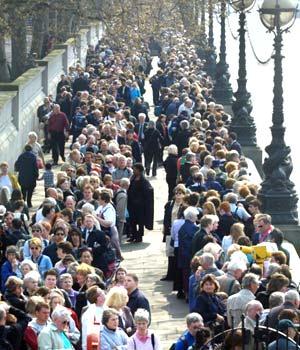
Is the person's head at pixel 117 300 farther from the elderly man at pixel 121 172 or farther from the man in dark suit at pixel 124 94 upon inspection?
the man in dark suit at pixel 124 94

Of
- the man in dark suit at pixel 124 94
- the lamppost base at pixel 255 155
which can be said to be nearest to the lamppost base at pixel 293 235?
the lamppost base at pixel 255 155

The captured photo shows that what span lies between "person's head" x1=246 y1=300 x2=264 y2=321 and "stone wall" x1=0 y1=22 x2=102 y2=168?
669 inches

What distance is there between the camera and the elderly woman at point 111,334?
56.3ft

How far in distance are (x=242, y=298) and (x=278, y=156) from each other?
9.14 meters

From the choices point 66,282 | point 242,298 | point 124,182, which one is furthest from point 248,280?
point 124,182

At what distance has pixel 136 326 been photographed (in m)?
17.4

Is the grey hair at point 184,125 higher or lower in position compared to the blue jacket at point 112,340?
lower

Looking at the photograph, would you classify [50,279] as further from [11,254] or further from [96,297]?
[11,254]

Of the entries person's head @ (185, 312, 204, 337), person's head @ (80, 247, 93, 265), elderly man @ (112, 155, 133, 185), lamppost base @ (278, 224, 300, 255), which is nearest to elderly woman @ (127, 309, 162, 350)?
person's head @ (185, 312, 204, 337)

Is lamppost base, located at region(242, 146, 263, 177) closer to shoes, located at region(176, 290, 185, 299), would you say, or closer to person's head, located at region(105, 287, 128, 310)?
shoes, located at region(176, 290, 185, 299)

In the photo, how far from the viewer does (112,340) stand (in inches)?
677

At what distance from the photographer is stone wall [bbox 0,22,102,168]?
116 ft

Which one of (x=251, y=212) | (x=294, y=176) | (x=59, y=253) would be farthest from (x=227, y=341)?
(x=294, y=176)

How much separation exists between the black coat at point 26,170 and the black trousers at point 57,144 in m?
5.87
